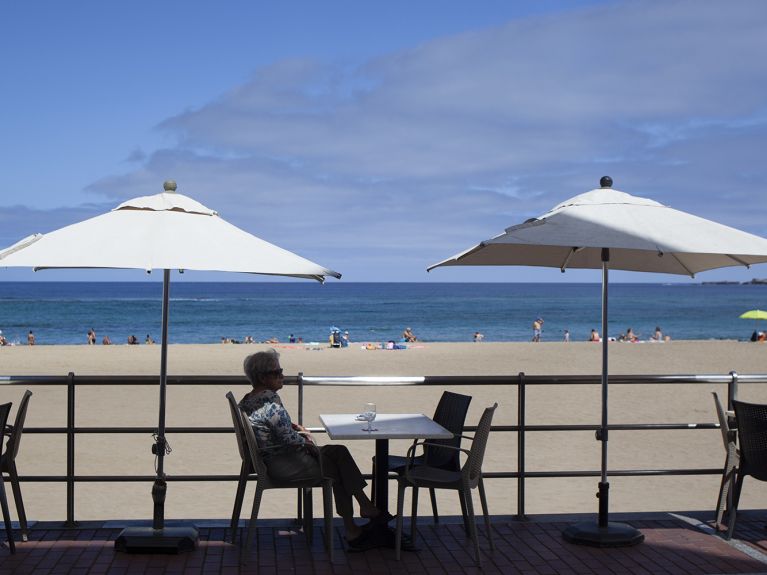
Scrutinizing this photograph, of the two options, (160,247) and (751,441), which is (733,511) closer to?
(751,441)

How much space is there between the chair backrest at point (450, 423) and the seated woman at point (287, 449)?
662mm

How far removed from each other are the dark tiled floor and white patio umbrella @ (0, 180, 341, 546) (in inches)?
17.6

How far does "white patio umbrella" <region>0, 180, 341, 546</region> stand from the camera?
15.5 feet

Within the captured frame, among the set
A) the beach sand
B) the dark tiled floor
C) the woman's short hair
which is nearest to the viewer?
the dark tiled floor

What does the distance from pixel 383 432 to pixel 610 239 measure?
5.66 ft

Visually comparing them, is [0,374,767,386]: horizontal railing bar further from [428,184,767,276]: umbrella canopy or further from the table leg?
[428,184,767,276]: umbrella canopy

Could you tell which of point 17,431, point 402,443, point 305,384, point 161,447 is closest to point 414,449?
point 305,384

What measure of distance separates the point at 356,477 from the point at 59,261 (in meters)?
2.16

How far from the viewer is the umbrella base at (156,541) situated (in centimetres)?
539

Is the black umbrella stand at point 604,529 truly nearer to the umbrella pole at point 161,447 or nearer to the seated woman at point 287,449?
the seated woman at point 287,449

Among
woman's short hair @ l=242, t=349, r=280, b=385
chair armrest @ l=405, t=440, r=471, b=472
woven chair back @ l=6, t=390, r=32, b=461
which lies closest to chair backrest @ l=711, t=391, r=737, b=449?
chair armrest @ l=405, t=440, r=471, b=472

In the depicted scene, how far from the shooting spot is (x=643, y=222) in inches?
214

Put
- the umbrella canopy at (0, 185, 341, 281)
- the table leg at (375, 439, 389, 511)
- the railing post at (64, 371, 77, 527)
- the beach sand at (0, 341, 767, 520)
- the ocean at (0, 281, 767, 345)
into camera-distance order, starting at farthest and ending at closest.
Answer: the ocean at (0, 281, 767, 345) < the beach sand at (0, 341, 767, 520) < the railing post at (64, 371, 77, 527) < the table leg at (375, 439, 389, 511) < the umbrella canopy at (0, 185, 341, 281)

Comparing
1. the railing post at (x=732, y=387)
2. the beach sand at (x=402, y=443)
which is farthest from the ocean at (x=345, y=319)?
the railing post at (x=732, y=387)
